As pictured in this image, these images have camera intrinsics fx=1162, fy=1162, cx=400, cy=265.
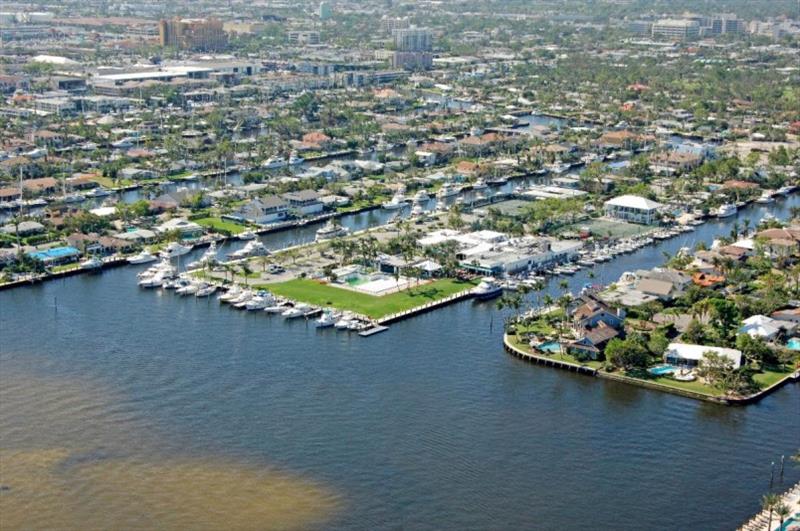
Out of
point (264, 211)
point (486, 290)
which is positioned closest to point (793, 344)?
point (486, 290)

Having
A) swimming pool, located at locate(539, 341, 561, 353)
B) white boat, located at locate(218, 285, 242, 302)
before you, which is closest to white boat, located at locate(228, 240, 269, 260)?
white boat, located at locate(218, 285, 242, 302)

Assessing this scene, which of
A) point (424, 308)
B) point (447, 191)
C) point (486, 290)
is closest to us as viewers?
point (424, 308)

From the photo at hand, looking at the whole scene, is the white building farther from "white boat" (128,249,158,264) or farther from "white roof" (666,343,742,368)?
"white boat" (128,249,158,264)

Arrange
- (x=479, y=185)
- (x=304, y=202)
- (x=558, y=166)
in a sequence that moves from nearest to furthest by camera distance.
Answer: (x=304, y=202), (x=479, y=185), (x=558, y=166)

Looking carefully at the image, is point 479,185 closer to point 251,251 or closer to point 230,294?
point 251,251

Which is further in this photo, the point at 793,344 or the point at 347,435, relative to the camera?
the point at 793,344

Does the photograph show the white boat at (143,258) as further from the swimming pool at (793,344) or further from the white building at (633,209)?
the swimming pool at (793,344)

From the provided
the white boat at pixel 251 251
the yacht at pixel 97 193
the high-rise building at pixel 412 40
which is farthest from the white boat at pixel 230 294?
the high-rise building at pixel 412 40
